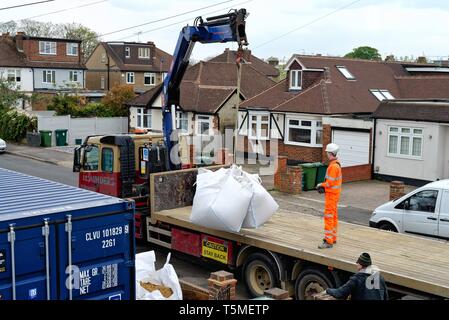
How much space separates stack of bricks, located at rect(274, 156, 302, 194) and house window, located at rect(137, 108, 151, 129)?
59.6 ft

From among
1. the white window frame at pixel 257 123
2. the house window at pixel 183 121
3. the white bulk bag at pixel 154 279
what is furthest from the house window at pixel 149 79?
the white bulk bag at pixel 154 279

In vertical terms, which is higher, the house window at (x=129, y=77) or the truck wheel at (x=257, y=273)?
the house window at (x=129, y=77)

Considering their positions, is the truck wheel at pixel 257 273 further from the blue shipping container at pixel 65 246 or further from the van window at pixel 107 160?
the van window at pixel 107 160

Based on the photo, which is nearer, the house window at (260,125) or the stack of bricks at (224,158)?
the stack of bricks at (224,158)

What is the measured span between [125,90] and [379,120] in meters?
22.0

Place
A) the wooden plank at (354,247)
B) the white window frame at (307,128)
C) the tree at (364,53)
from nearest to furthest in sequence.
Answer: the wooden plank at (354,247) → the white window frame at (307,128) → the tree at (364,53)

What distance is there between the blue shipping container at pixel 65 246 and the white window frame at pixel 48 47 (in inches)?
1911

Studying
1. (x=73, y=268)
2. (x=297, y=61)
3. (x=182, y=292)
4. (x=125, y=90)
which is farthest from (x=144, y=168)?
(x=125, y=90)

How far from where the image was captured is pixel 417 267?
29.7ft

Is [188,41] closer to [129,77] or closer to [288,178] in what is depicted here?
[288,178]

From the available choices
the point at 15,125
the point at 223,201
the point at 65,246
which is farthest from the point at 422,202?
the point at 15,125

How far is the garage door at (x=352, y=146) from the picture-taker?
25344mm
